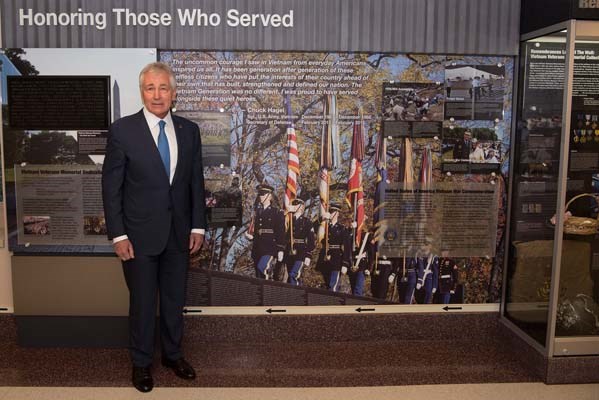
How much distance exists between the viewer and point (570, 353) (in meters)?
3.08

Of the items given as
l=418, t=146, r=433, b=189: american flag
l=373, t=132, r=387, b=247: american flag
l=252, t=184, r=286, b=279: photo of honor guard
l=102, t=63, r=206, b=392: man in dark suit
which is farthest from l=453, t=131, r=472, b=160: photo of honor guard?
l=102, t=63, r=206, b=392: man in dark suit

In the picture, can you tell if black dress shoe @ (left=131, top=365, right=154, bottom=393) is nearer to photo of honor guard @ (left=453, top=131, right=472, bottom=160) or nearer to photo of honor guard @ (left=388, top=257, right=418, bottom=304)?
photo of honor guard @ (left=388, top=257, right=418, bottom=304)

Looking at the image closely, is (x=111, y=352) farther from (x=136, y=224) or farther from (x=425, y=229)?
(x=425, y=229)

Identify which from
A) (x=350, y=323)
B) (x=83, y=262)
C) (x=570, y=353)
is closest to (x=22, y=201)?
(x=83, y=262)

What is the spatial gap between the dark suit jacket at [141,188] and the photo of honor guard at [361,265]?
123 centimetres

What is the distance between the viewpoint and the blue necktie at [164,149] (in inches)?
114

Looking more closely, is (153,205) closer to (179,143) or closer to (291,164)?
(179,143)

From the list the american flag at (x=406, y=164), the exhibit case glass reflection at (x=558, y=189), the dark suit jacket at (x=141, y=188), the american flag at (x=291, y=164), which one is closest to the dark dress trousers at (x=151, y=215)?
the dark suit jacket at (x=141, y=188)

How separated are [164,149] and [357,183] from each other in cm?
132

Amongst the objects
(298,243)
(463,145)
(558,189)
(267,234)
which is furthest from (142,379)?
(558,189)

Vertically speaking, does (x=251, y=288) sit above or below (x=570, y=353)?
above

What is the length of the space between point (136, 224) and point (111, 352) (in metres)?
1.09

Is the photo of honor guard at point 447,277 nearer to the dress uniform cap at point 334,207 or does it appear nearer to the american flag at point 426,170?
the american flag at point 426,170

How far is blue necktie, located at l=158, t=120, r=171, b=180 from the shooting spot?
289cm
